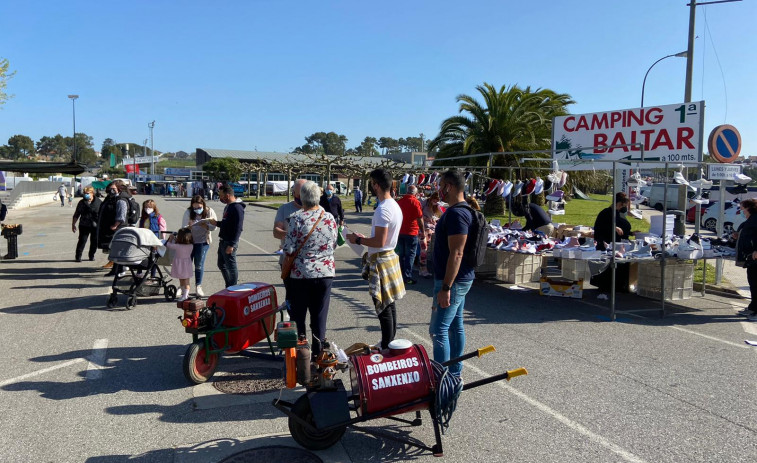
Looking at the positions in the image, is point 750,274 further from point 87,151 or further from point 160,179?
point 87,151

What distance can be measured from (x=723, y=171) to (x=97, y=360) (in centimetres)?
1007

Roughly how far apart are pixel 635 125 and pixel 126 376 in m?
11.9

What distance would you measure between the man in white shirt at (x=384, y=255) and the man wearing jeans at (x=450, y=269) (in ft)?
2.68

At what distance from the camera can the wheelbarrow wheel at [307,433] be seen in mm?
3652

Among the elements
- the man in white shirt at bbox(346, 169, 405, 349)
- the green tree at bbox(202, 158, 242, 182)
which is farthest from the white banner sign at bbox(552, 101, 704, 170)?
the green tree at bbox(202, 158, 242, 182)

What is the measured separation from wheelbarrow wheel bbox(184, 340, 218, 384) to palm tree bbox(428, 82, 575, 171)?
19.3m

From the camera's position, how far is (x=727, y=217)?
21.1m

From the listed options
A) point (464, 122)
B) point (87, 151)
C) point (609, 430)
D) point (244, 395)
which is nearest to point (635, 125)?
point (609, 430)

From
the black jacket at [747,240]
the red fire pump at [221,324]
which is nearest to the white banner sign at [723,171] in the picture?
the black jacket at [747,240]

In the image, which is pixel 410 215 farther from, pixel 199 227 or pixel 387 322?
pixel 387 322

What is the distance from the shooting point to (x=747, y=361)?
5773mm

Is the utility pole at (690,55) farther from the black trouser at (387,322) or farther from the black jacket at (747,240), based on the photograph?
the black trouser at (387,322)

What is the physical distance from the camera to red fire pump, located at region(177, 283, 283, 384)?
4.83m

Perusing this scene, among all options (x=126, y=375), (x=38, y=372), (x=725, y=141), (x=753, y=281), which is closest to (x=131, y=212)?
(x=38, y=372)
